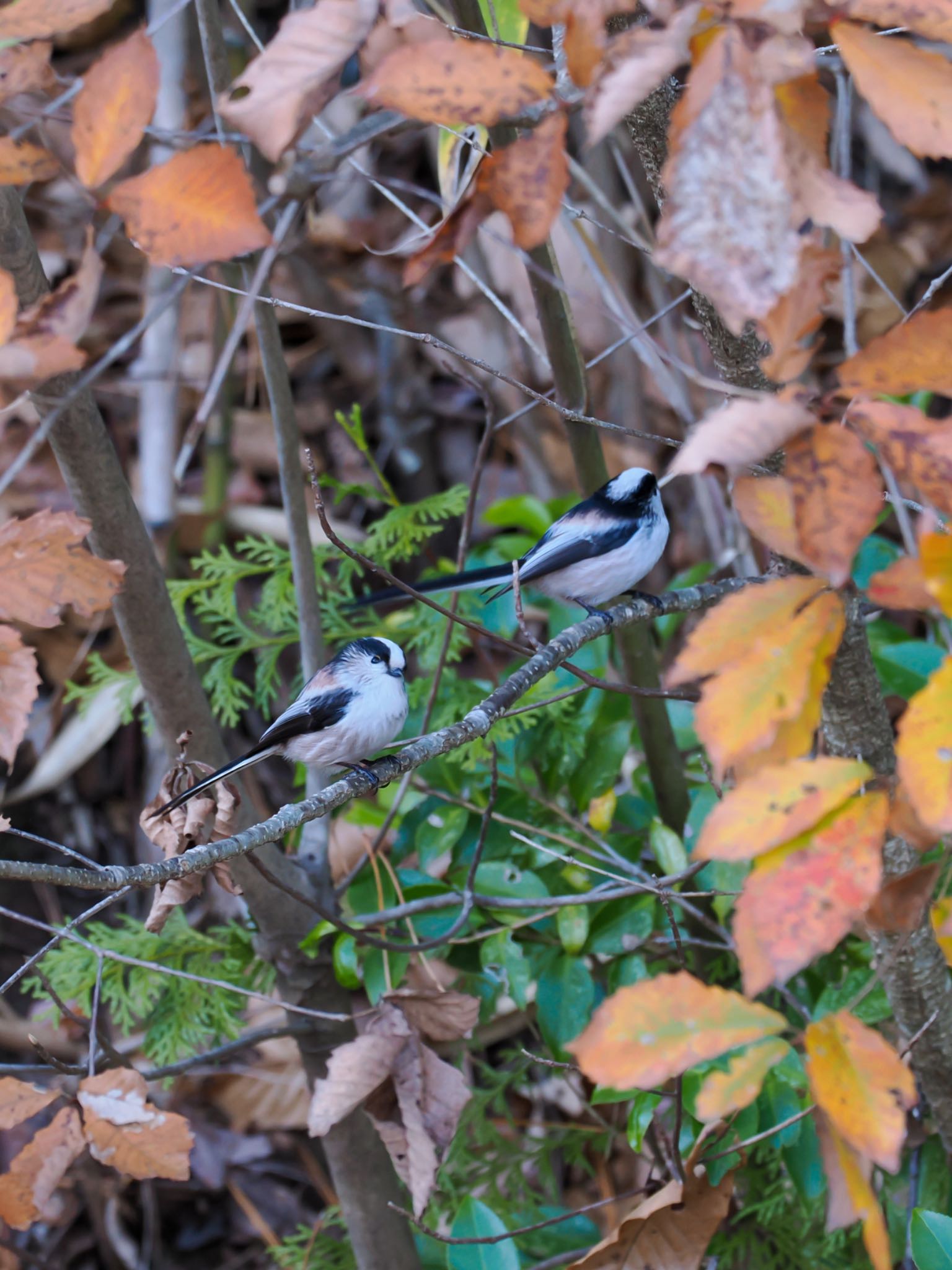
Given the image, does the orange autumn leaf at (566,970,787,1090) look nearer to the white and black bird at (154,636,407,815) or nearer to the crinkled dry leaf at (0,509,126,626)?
the crinkled dry leaf at (0,509,126,626)

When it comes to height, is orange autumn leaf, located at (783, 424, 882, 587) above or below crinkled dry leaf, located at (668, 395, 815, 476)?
below

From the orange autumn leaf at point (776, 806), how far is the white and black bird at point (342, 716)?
1.42m

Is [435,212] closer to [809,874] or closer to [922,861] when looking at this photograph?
[922,861]

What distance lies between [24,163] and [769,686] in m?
0.82

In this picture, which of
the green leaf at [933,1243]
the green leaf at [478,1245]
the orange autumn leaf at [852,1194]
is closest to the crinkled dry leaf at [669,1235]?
the green leaf at [478,1245]

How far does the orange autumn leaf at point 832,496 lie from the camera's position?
2.80ft

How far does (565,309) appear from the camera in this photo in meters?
2.20

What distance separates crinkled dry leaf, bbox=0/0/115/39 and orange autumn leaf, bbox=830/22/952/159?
2.08 ft

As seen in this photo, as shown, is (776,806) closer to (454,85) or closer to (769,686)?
(769,686)

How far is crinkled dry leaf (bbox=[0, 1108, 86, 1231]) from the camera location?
136 cm

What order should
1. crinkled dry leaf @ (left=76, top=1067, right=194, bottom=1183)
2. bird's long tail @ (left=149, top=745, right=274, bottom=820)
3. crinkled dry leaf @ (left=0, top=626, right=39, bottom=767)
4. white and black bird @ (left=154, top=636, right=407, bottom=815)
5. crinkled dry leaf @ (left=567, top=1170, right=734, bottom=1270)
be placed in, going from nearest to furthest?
crinkled dry leaf @ (left=0, top=626, right=39, bottom=767), crinkled dry leaf @ (left=76, top=1067, right=194, bottom=1183), bird's long tail @ (left=149, top=745, right=274, bottom=820), crinkled dry leaf @ (left=567, top=1170, right=734, bottom=1270), white and black bird @ (left=154, top=636, right=407, bottom=815)

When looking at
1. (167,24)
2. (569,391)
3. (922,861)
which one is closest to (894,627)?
(922,861)

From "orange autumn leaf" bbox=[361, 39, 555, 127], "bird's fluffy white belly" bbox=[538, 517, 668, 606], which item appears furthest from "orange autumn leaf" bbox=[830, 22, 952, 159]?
"bird's fluffy white belly" bbox=[538, 517, 668, 606]

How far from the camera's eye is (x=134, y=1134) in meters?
1.37
